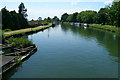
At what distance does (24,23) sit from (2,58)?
61.1m

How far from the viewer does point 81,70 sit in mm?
21203

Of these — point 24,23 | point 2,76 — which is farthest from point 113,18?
point 2,76

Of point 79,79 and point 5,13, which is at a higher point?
point 5,13

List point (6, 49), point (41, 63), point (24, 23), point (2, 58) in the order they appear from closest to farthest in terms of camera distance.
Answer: point (2, 58) → point (41, 63) → point (6, 49) → point (24, 23)

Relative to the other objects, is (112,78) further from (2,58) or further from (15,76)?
(2,58)

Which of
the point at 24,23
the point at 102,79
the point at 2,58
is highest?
the point at 24,23

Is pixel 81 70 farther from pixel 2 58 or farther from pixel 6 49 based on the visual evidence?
pixel 6 49

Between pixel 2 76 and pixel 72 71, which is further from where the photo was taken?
pixel 72 71

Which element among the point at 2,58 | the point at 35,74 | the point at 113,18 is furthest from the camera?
the point at 113,18

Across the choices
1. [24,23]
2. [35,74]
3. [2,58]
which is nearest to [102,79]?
[35,74]

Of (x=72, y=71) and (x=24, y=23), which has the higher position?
(x=24, y=23)

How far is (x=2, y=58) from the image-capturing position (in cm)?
2103

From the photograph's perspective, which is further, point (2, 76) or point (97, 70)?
point (97, 70)

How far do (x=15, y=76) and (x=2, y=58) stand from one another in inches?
133
